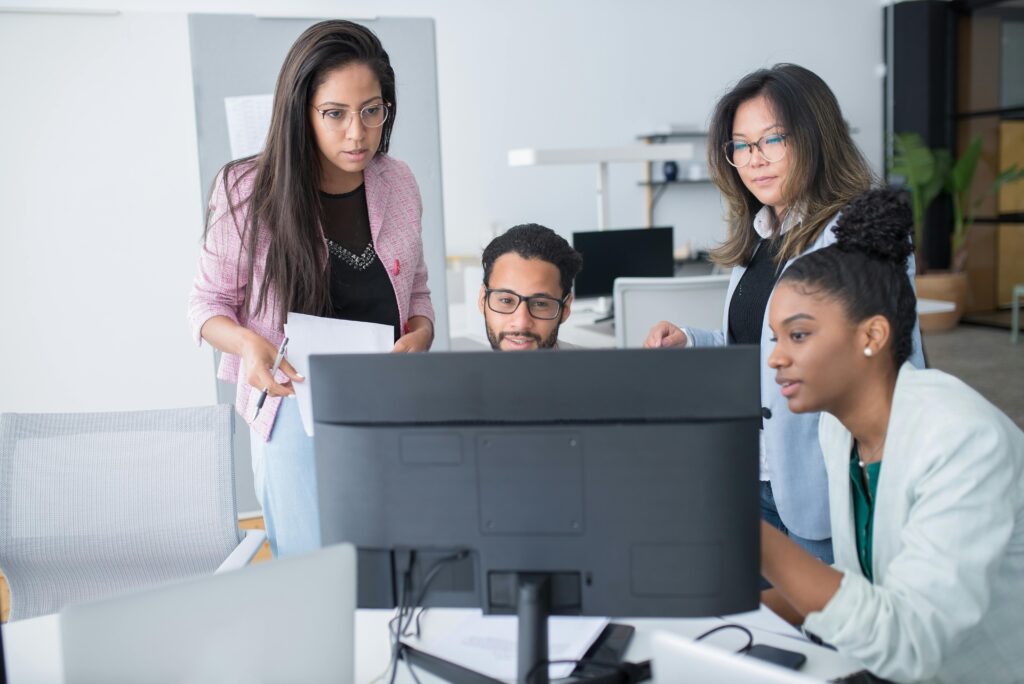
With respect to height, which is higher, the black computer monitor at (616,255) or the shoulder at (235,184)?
the shoulder at (235,184)

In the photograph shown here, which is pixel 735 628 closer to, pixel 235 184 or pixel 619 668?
pixel 619 668

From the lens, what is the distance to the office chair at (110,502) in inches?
69.8

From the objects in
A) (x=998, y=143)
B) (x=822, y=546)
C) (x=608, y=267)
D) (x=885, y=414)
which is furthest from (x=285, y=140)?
(x=998, y=143)

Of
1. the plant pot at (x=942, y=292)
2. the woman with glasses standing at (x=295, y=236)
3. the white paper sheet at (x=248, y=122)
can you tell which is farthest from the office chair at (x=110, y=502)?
the plant pot at (x=942, y=292)

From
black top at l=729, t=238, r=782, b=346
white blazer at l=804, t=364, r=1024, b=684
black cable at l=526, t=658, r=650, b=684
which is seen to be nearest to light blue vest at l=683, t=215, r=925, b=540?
black top at l=729, t=238, r=782, b=346

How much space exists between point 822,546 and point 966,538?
612 millimetres

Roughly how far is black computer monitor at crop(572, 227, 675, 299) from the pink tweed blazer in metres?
2.13

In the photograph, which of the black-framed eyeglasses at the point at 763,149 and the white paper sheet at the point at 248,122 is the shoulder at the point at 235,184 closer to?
the black-framed eyeglasses at the point at 763,149

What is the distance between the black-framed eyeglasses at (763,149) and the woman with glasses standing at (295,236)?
2.26ft

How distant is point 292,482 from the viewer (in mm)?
1705

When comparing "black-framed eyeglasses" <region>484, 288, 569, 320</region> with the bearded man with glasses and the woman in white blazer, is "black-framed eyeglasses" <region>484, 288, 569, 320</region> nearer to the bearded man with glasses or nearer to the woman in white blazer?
the bearded man with glasses

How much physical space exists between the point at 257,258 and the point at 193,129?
76.5 inches

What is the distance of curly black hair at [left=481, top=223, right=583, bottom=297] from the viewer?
182 cm

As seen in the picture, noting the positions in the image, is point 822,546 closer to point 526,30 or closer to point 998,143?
point 526,30
